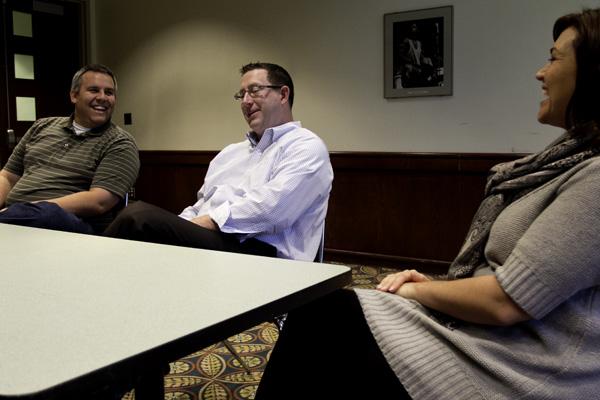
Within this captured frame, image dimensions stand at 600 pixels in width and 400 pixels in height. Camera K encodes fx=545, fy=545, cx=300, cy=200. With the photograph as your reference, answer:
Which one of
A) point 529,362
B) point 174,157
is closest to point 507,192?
point 529,362

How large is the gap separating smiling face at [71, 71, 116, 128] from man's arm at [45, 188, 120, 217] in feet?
1.41

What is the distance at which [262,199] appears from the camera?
1880mm

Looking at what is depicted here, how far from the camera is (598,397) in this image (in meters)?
0.85

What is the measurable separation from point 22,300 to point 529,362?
0.78 m

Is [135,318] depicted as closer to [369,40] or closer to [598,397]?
[598,397]

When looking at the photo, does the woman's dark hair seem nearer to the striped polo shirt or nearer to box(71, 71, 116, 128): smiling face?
the striped polo shirt

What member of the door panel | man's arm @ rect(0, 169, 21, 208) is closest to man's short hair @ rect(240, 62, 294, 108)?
man's arm @ rect(0, 169, 21, 208)

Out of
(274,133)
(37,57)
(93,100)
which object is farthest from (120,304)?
(37,57)

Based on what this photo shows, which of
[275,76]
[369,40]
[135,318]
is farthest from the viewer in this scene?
[369,40]

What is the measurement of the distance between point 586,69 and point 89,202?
192cm

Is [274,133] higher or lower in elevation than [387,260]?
higher

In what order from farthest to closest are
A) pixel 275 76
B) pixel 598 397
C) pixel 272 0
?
pixel 272 0
pixel 275 76
pixel 598 397

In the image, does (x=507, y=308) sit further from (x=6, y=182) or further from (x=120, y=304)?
(x=6, y=182)

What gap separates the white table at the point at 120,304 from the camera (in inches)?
21.5
